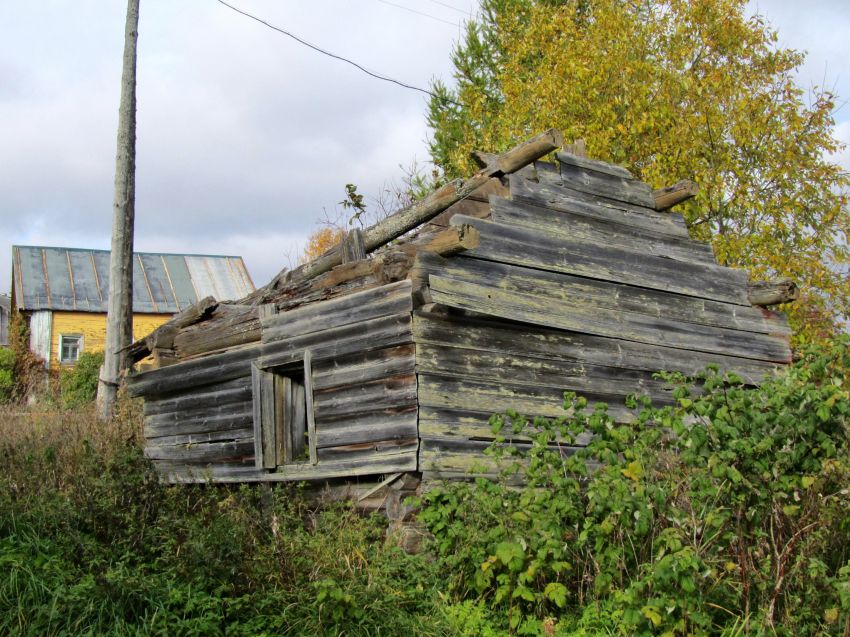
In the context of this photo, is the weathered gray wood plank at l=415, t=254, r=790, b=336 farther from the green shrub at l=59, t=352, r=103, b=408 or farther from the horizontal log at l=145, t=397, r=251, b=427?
the green shrub at l=59, t=352, r=103, b=408

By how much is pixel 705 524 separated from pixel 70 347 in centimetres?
2772

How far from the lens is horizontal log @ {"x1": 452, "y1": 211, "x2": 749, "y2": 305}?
8.58 m

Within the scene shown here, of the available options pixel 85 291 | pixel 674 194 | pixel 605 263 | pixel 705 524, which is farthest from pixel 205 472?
pixel 85 291

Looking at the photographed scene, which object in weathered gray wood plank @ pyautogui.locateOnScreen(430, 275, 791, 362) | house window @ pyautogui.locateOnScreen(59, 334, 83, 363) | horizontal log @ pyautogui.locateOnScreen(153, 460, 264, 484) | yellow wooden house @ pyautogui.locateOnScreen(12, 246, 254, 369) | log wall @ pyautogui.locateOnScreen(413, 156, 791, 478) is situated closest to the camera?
log wall @ pyautogui.locateOnScreen(413, 156, 791, 478)

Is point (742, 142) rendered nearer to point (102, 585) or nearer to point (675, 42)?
point (675, 42)

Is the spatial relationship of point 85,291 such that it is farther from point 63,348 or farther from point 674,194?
point 674,194

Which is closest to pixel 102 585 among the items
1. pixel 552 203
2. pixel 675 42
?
pixel 552 203

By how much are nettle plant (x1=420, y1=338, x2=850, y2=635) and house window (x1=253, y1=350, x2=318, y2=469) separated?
12.5 feet

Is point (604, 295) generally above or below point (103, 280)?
below

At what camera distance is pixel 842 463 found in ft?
16.8

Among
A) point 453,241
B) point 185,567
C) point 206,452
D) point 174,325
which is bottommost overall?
point 185,567

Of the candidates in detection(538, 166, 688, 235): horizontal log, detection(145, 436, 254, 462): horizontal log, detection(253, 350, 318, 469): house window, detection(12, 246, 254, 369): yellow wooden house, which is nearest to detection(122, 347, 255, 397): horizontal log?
detection(253, 350, 318, 469): house window

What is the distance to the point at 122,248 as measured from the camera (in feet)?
43.8

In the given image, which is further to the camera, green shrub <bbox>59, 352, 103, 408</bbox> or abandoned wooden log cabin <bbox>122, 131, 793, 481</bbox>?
green shrub <bbox>59, 352, 103, 408</bbox>
